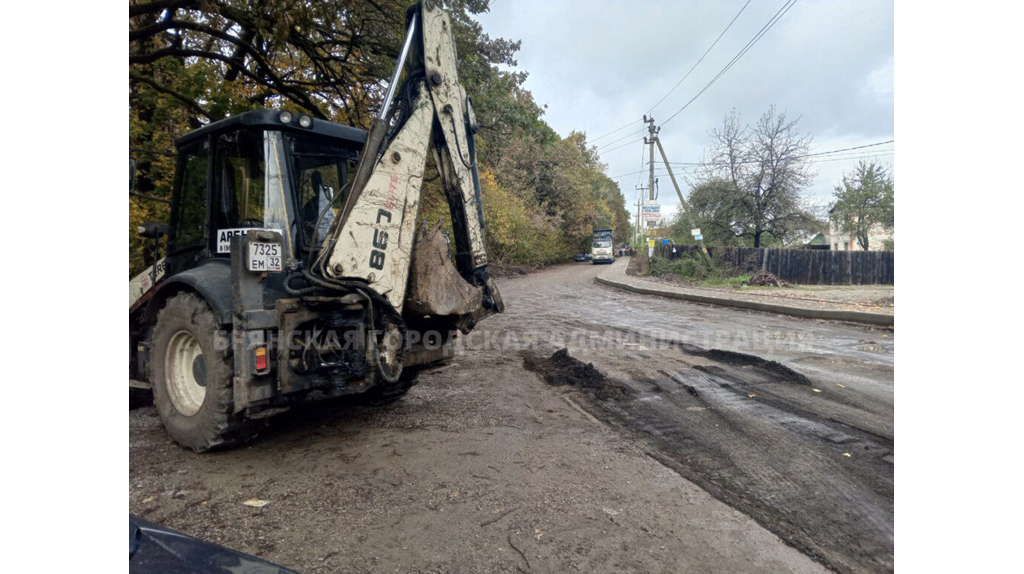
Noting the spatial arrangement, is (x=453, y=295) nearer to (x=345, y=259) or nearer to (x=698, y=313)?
(x=345, y=259)

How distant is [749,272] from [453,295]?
69.1 ft

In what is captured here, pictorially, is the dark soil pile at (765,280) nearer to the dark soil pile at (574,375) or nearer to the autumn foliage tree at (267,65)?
the autumn foliage tree at (267,65)

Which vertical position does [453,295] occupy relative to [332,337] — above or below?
above

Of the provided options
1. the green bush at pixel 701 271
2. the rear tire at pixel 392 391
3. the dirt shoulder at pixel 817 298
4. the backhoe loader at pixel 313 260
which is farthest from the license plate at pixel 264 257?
the green bush at pixel 701 271

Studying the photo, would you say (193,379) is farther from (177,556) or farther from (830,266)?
(830,266)

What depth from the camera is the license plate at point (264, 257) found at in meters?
3.91

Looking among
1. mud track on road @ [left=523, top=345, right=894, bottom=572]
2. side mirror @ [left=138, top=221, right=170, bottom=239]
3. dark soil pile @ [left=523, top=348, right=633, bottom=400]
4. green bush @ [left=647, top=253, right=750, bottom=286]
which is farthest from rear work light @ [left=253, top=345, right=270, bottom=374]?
green bush @ [left=647, top=253, right=750, bottom=286]

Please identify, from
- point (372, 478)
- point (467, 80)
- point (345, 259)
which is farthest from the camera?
point (467, 80)

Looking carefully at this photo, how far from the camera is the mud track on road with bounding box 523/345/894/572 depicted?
3.08 metres

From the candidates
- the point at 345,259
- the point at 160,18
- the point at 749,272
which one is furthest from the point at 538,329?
the point at 749,272

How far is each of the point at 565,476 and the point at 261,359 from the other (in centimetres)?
235

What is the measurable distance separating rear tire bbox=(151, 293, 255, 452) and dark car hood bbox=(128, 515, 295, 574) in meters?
2.43

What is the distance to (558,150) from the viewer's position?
41.2m

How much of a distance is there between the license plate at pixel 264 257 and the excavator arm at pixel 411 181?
279mm
